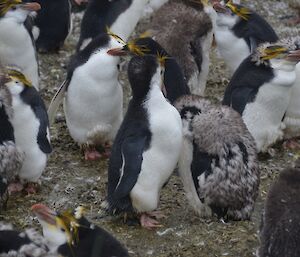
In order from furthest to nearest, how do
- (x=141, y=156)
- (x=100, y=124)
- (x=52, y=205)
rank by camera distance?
(x=100, y=124) < (x=52, y=205) < (x=141, y=156)

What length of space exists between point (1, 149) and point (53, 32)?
2932 mm

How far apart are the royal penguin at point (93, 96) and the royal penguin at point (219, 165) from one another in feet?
2.99

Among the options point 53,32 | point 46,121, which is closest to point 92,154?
point 46,121

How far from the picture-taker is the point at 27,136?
5.93 metres

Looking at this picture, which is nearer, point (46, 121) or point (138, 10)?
point (46, 121)

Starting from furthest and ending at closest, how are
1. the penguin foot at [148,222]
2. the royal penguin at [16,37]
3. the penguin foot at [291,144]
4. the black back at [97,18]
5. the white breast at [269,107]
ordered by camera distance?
1. the black back at [97,18]
2. the royal penguin at [16,37]
3. the penguin foot at [291,144]
4. the white breast at [269,107]
5. the penguin foot at [148,222]

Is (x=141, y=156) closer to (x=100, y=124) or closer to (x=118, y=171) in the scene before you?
(x=118, y=171)

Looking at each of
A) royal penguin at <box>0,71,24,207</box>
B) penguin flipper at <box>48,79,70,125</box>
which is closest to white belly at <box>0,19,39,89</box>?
penguin flipper at <box>48,79,70,125</box>

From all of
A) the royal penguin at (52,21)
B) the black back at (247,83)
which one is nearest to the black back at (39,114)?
the black back at (247,83)

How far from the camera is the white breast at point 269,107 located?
655 centimetres

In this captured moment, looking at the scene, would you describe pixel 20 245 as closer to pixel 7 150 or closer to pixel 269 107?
pixel 7 150

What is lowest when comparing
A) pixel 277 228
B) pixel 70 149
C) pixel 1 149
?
pixel 70 149

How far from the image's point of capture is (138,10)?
8305 mm

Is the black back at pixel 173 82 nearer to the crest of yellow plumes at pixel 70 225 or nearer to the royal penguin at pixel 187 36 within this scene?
the royal penguin at pixel 187 36
